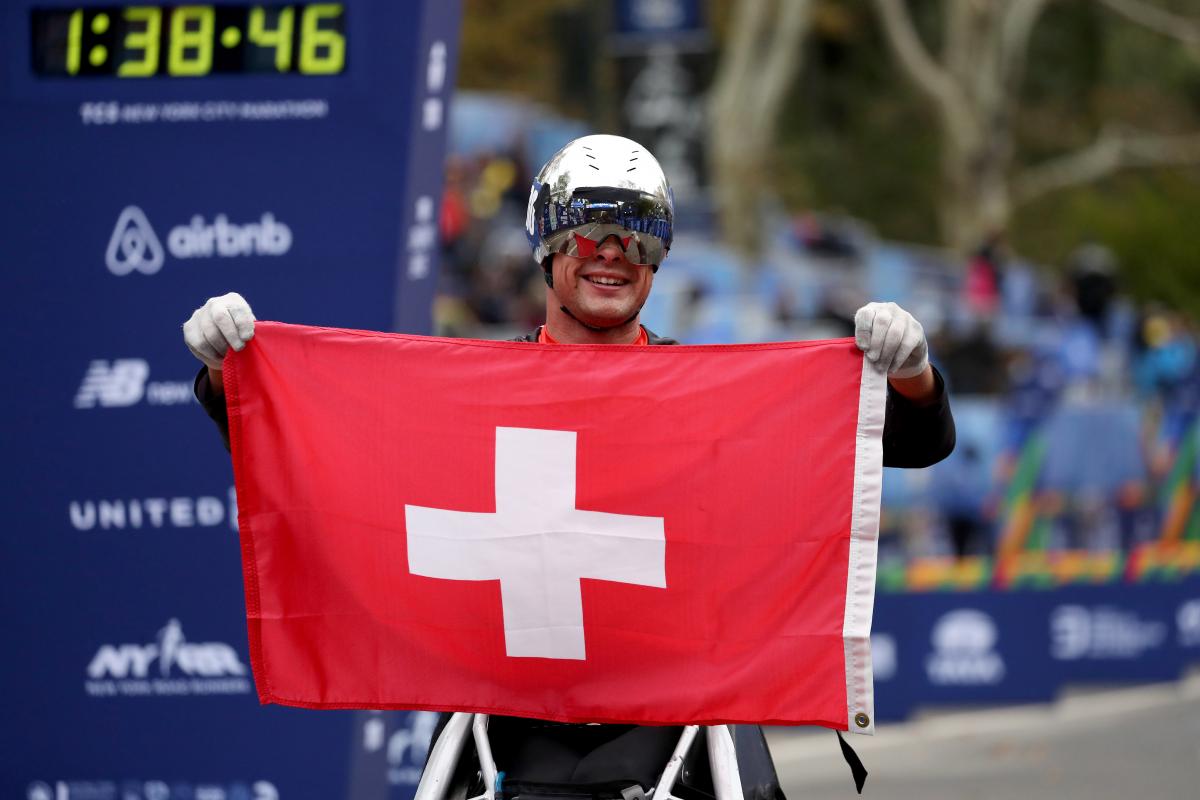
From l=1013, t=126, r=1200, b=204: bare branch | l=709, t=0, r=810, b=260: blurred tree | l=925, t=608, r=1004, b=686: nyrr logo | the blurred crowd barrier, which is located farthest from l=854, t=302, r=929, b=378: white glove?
l=1013, t=126, r=1200, b=204: bare branch

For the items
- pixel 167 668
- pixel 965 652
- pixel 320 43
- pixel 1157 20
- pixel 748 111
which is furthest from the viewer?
pixel 1157 20

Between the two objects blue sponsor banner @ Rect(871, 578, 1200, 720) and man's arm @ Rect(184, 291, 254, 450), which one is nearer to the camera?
man's arm @ Rect(184, 291, 254, 450)

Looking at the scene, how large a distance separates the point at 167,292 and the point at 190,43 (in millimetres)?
762

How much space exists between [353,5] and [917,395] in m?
2.61

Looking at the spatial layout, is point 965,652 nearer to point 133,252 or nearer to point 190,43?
point 133,252

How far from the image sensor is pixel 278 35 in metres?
6.18

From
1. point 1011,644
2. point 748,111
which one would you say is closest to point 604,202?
point 1011,644

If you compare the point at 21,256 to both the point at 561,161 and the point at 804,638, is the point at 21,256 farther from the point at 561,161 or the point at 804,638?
the point at 804,638

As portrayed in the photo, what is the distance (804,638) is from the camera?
4328mm

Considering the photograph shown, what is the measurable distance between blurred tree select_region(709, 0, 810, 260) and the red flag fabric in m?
24.0

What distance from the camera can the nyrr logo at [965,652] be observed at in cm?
1245

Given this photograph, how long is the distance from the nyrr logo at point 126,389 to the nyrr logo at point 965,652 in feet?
23.6

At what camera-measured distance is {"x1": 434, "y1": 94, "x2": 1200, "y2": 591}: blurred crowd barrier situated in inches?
547

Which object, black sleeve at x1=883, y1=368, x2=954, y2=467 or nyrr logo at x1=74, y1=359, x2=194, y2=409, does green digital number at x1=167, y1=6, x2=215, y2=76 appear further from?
black sleeve at x1=883, y1=368, x2=954, y2=467
